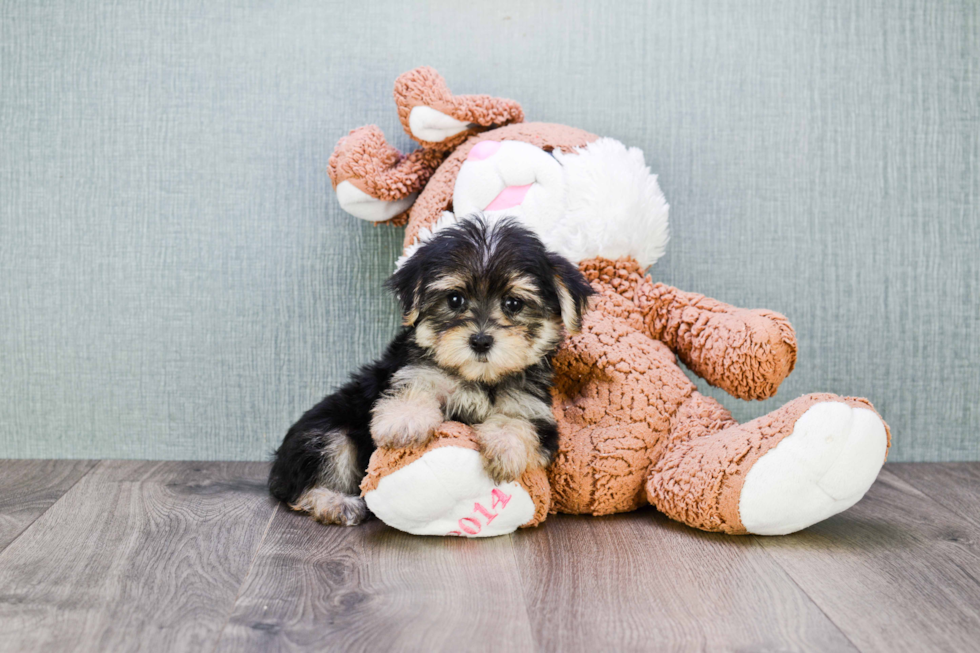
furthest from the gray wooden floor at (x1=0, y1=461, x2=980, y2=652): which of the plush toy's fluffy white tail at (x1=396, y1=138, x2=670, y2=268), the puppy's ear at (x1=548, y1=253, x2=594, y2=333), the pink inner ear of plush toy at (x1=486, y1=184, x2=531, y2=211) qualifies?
the pink inner ear of plush toy at (x1=486, y1=184, x2=531, y2=211)

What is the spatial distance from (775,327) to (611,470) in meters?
0.60

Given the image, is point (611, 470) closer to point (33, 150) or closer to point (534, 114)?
point (534, 114)

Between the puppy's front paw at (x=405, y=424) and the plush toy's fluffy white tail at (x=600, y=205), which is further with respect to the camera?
the plush toy's fluffy white tail at (x=600, y=205)

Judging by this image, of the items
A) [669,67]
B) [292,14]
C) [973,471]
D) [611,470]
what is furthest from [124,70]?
[973,471]

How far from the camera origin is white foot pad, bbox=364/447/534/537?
6.17 feet

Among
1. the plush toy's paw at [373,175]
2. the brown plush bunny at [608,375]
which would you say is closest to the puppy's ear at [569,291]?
the brown plush bunny at [608,375]

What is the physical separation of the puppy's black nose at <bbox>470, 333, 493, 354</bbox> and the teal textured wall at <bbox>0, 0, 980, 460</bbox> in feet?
3.28

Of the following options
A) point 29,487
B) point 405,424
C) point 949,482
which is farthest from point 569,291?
point 29,487

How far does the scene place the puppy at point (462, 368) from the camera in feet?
6.24

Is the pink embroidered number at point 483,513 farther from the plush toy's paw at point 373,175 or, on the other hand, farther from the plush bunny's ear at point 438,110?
the plush bunny's ear at point 438,110

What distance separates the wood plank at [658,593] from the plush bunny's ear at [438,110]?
4.12 feet

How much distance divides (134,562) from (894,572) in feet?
5.91

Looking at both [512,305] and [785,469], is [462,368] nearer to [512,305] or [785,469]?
[512,305]

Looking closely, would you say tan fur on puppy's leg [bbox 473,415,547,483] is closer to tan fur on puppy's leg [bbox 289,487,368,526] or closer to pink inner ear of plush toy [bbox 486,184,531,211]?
tan fur on puppy's leg [bbox 289,487,368,526]
